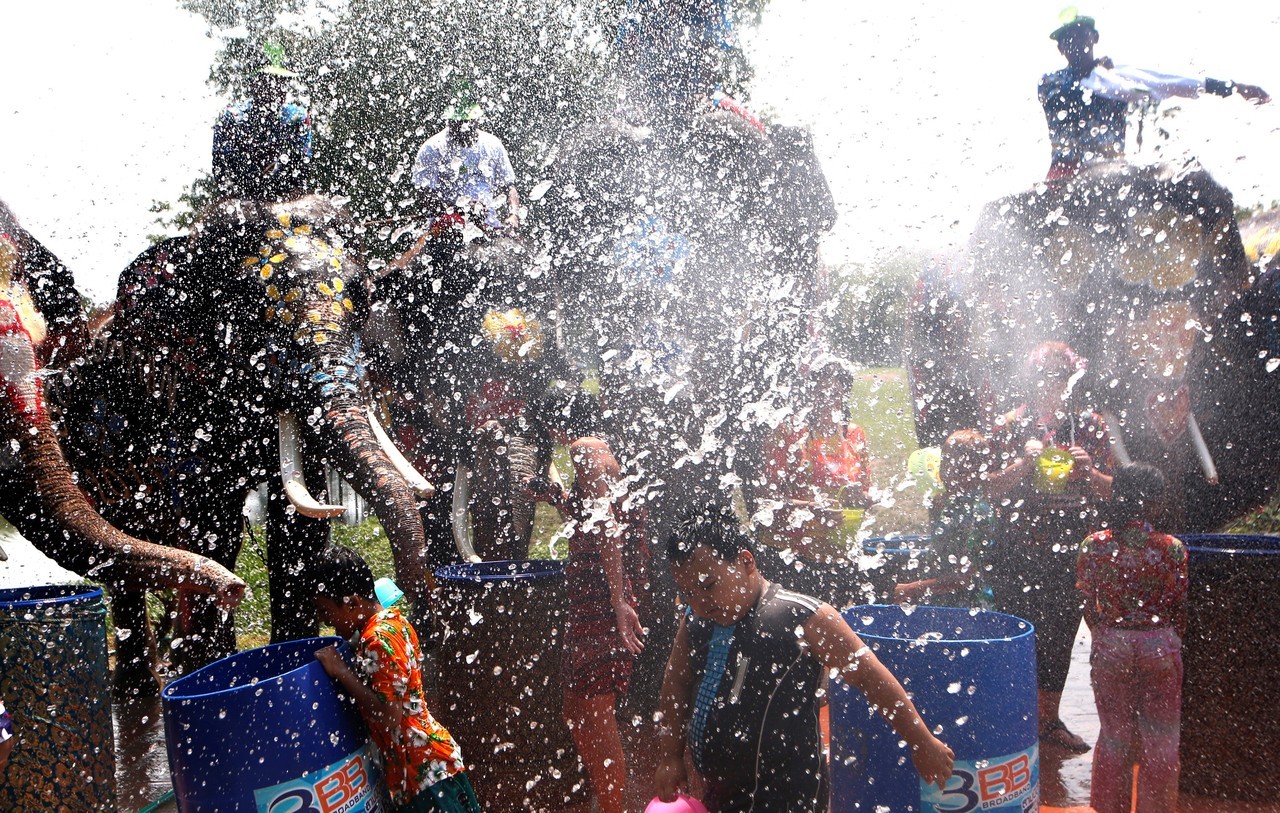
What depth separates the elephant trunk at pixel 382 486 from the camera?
4.13 m

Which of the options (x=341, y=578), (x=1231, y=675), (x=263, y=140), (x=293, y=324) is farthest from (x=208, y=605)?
(x=1231, y=675)

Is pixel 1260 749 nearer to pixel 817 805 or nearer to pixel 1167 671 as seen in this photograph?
pixel 1167 671

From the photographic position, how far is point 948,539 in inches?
190

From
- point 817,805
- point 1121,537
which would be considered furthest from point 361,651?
point 1121,537

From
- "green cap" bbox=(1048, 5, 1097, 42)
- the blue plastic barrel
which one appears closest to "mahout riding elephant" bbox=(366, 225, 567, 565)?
the blue plastic barrel

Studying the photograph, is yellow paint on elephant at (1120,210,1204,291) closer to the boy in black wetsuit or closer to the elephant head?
the boy in black wetsuit

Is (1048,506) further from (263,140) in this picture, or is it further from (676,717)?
(263,140)

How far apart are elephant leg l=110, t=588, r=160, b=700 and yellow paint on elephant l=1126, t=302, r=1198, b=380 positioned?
5391mm

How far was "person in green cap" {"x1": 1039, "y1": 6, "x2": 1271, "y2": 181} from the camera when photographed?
523 cm

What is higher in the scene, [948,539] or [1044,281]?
[1044,281]

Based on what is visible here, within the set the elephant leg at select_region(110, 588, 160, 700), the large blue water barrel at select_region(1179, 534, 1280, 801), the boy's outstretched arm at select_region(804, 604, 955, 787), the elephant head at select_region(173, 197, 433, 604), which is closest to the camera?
the boy's outstretched arm at select_region(804, 604, 955, 787)

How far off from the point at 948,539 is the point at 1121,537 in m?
1.23

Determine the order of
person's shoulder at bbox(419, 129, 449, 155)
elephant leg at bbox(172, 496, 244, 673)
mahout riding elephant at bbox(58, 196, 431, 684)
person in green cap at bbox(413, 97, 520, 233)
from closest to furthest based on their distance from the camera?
mahout riding elephant at bbox(58, 196, 431, 684) < elephant leg at bbox(172, 496, 244, 673) < person in green cap at bbox(413, 97, 520, 233) < person's shoulder at bbox(419, 129, 449, 155)

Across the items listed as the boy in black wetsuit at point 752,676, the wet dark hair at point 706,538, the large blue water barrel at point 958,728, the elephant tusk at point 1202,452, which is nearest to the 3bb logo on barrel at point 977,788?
the large blue water barrel at point 958,728
